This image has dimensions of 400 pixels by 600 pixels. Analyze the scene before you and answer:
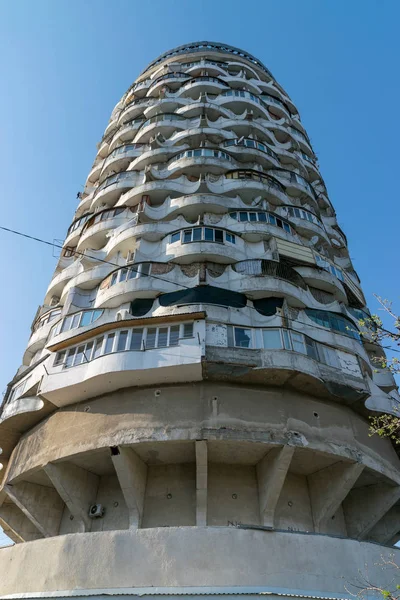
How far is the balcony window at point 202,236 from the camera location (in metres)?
21.8

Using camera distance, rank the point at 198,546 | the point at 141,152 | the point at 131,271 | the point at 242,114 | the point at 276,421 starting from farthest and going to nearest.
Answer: the point at 242,114 → the point at 141,152 → the point at 131,271 → the point at 276,421 → the point at 198,546

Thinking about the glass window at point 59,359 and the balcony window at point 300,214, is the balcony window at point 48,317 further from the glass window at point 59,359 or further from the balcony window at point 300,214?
the balcony window at point 300,214

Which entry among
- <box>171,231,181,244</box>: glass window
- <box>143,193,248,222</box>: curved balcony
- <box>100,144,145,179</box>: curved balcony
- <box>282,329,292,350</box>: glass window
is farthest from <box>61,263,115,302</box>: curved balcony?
<box>100,144,145,179</box>: curved balcony

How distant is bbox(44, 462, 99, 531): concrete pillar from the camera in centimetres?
1550

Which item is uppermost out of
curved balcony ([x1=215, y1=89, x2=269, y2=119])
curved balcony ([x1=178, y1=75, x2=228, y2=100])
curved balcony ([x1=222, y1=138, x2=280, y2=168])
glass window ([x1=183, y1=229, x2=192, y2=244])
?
curved balcony ([x1=178, y1=75, x2=228, y2=100])

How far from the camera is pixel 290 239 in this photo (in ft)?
79.1

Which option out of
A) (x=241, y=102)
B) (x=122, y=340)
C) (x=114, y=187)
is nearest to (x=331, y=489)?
(x=122, y=340)

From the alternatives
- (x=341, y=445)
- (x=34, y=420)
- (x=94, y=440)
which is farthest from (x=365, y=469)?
(x=34, y=420)

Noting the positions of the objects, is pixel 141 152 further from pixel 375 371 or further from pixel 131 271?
pixel 375 371

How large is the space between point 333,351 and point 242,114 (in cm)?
2506

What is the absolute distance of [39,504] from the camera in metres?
17.0

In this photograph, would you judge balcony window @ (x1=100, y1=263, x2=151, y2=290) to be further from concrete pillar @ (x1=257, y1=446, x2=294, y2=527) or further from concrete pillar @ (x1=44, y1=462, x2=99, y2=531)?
concrete pillar @ (x1=257, y1=446, x2=294, y2=527)

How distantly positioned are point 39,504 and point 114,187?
19576 mm

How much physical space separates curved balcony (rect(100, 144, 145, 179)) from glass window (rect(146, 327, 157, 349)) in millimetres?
19624
